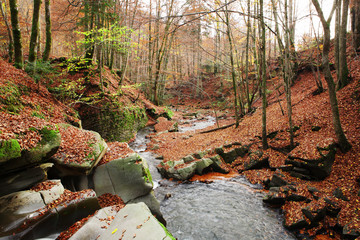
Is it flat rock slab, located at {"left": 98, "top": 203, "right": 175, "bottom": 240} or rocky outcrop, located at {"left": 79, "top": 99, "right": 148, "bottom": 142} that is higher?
rocky outcrop, located at {"left": 79, "top": 99, "right": 148, "bottom": 142}

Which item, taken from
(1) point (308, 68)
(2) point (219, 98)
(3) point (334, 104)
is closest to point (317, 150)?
(3) point (334, 104)

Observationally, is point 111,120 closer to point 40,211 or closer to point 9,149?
point 9,149

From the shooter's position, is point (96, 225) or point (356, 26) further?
point (356, 26)

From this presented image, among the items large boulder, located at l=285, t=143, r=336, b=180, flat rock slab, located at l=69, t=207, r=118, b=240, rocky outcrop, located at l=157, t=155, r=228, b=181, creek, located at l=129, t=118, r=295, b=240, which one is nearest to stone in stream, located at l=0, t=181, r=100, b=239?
flat rock slab, located at l=69, t=207, r=118, b=240

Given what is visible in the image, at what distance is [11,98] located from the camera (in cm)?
617

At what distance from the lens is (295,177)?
6480 millimetres

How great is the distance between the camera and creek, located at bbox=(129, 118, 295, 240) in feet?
16.6

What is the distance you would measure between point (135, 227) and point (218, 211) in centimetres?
350

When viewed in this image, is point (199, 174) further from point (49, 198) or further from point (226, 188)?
point (49, 198)

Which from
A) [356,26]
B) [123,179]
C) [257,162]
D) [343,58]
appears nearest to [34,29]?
[123,179]

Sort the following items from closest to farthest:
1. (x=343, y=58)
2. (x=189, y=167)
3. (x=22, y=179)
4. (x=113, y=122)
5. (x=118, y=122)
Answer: (x=22, y=179), (x=189, y=167), (x=343, y=58), (x=113, y=122), (x=118, y=122)

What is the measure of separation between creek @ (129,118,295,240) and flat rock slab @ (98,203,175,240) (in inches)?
73.1

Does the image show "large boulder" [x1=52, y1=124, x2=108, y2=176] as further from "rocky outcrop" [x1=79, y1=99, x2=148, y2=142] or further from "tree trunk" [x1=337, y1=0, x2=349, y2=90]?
"tree trunk" [x1=337, y1=0, x2=349, y2=90]

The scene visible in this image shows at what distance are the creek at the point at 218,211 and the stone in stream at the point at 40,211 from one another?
2593 mm
